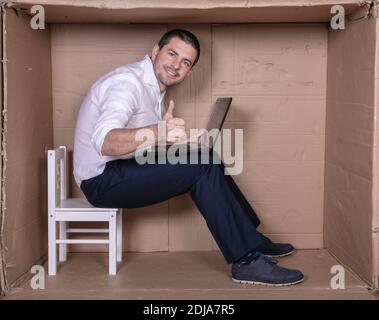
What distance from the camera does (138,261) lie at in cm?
196

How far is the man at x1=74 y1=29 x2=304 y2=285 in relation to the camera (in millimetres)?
1633

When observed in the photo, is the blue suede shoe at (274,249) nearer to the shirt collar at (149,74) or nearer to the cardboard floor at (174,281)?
the cardboard floor at (174,281)

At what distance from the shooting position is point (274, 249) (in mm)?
1989

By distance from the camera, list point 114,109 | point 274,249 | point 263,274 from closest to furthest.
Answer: point 114,109
point 263,274
point 274,249

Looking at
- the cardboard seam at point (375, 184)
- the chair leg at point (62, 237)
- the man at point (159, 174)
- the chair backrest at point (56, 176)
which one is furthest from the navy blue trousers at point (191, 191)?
the cardboard seam at point (375, 184)

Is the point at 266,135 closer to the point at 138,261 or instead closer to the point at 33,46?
the point at 138,261

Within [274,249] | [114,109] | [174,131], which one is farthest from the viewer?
[274,249]

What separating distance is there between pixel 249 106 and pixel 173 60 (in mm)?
410

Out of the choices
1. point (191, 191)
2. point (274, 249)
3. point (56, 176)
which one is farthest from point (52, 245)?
point (274, 249)

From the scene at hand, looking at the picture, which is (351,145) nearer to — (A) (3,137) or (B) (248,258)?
(B) (248,258)

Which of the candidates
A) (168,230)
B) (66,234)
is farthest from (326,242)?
(66,234)

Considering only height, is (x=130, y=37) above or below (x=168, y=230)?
above

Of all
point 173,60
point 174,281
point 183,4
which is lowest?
point 174,281

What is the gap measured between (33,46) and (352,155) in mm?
1039
